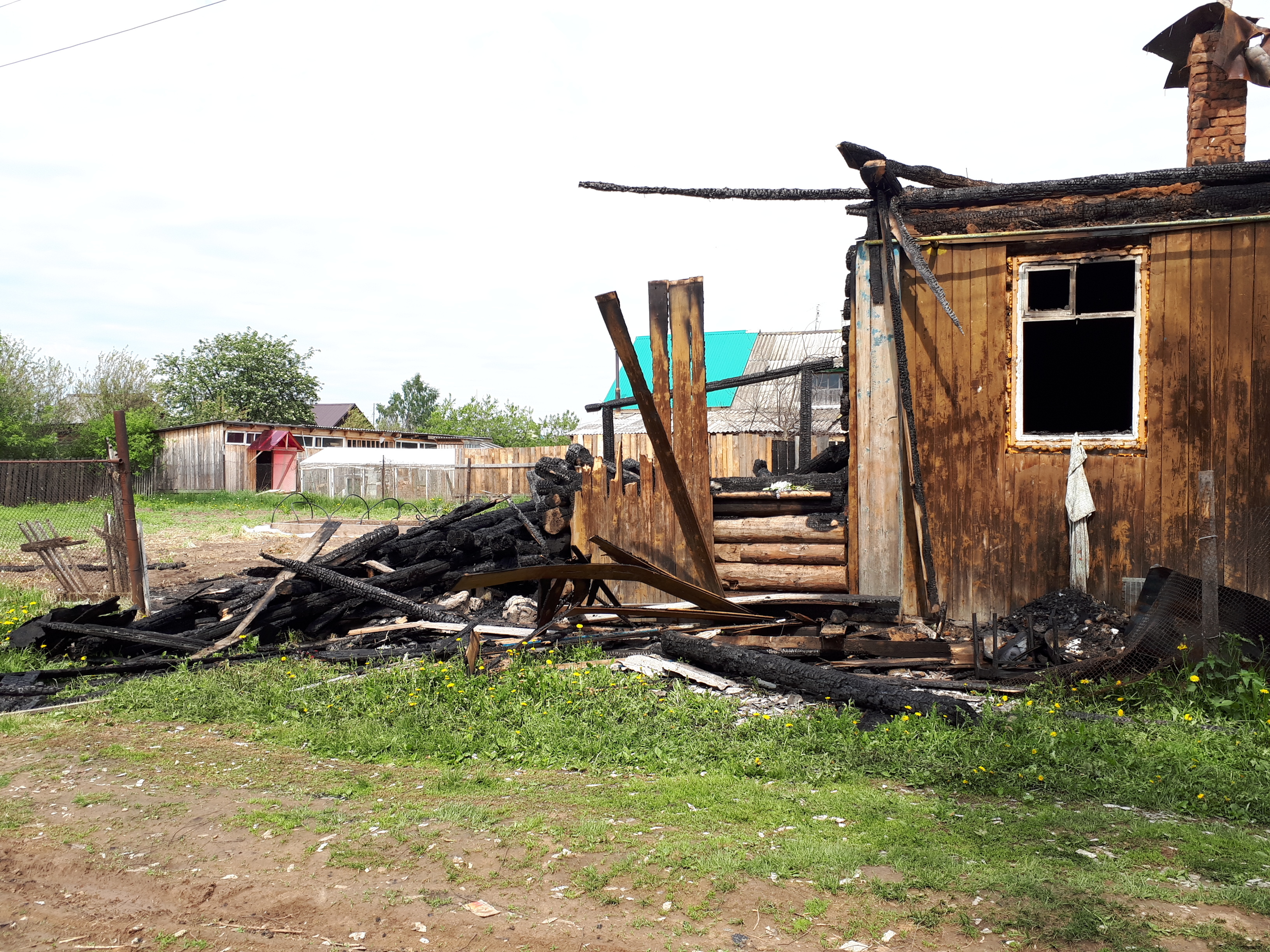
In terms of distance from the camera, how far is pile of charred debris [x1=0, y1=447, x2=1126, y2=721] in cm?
619

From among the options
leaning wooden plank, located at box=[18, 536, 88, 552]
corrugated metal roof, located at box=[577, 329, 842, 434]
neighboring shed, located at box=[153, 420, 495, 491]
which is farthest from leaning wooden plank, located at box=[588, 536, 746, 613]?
neighboring shed, located at box=[153, 420, 495, 491]

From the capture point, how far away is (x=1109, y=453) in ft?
23.5

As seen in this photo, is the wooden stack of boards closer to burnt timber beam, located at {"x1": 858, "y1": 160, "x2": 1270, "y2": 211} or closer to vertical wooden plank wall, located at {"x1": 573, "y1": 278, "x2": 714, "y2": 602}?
vertical wooden plank wall, located at {"x1": 573, "y1": 278, "x2": 714, "y2": 602}

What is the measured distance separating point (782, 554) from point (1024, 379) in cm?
271

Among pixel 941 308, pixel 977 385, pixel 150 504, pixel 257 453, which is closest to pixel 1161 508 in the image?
pixel 977 385

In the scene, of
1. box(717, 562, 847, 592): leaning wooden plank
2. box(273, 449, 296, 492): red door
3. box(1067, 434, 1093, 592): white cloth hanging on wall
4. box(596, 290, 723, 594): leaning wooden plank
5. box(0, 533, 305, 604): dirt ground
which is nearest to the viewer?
box(1067, 434, 1093, 592): white cloth hanging on wall

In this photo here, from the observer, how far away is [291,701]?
246 inches

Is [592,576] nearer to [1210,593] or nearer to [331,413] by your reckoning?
[1210,593]

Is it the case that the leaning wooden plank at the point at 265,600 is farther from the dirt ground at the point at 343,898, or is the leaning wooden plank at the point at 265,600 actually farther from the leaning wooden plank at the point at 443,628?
the dirt ground at the point at 343,898

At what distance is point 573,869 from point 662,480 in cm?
516

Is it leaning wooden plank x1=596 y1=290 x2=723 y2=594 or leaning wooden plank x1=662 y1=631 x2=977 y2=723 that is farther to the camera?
leaning wooden plank x1=596 y1=290 x2=723 y2=594

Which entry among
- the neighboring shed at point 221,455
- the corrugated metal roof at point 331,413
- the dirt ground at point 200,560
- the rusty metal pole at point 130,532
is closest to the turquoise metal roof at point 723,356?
the neighboring shed at point 221,455

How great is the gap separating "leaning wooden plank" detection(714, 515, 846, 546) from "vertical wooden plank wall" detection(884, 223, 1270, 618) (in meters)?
0.27

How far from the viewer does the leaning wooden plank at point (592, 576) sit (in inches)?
262
